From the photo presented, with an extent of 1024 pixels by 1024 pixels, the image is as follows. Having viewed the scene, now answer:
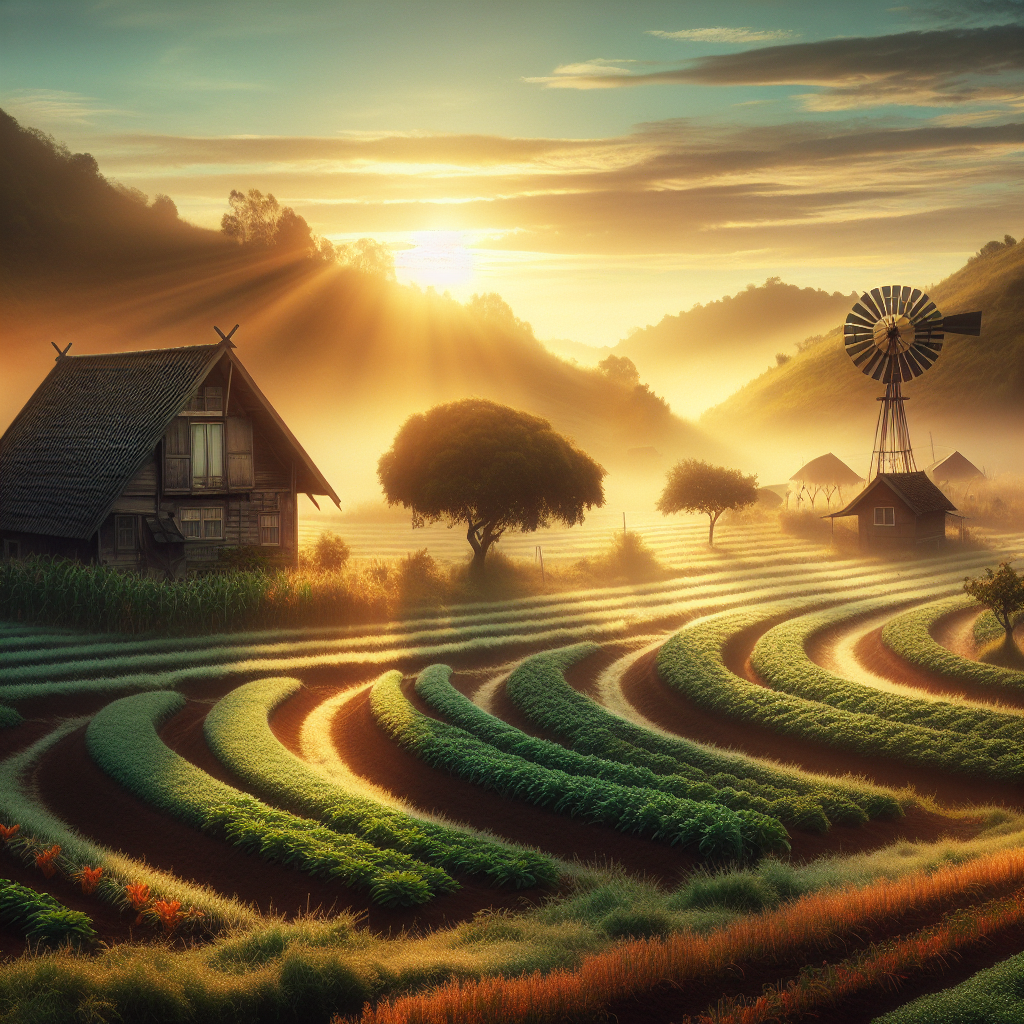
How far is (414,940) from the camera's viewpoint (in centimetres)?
1424

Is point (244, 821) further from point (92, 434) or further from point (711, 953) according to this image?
point (92, 434)

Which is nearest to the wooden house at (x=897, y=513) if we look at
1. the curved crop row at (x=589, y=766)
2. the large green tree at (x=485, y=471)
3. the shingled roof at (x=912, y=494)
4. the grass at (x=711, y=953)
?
the shingled roof at (x=912, y=494)

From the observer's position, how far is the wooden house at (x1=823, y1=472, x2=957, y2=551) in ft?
203

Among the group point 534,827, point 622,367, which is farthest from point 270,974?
point 622,367

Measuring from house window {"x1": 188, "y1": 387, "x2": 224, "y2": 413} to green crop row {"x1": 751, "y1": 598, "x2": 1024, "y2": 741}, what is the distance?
78.0 feet

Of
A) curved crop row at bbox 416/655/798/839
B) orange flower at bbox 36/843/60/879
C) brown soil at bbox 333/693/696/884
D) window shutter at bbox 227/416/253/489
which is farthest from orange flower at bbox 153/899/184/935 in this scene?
window shutter at bbox 227/416/253/489

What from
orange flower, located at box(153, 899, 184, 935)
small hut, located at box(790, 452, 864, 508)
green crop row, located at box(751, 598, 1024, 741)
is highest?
small hut, located at box(790, 452, 864, 508)

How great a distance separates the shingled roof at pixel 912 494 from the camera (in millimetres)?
61719

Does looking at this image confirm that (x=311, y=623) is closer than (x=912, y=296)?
Yes

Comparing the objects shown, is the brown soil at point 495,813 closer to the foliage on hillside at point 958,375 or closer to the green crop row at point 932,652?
the green crop row at point 932,652

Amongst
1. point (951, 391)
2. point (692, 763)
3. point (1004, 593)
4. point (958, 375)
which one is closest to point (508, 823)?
point (692, 763)

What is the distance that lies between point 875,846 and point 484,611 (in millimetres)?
25718

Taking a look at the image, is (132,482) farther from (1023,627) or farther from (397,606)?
(1023,627)

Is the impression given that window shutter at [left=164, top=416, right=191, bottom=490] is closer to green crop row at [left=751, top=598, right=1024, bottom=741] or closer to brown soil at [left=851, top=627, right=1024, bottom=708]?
green crop row at [left=751, top=598, right=1024, bottom=741]
